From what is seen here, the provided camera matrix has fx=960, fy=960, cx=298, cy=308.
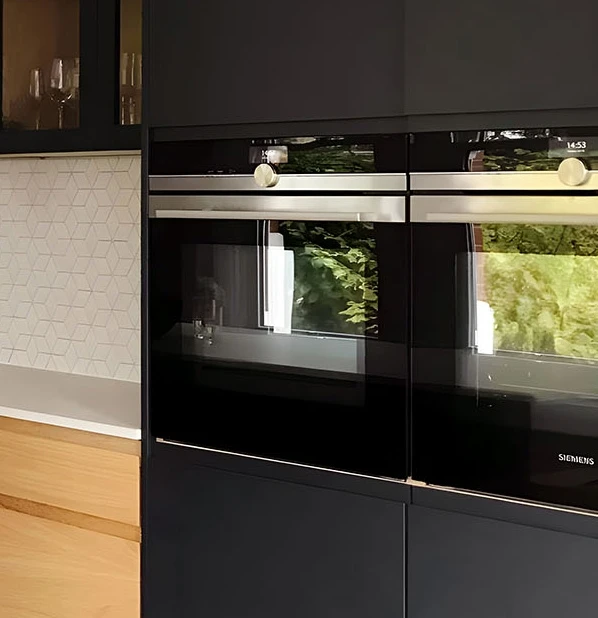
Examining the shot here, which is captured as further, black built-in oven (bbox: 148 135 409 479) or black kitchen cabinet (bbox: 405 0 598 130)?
black built-in oven (bbox: 148 135 409 479)

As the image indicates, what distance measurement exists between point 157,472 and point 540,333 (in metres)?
0.90

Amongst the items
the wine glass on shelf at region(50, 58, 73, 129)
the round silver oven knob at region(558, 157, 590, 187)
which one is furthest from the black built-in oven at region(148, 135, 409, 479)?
the wine glass on shelf at region(50, 58, 73, 129)

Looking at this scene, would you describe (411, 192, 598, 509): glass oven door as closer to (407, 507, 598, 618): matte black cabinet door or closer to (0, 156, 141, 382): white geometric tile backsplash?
(407, 507, 598, 618): matte black cabinet door

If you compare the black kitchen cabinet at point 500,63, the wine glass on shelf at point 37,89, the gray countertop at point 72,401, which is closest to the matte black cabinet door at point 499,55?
the black kitchen cabinet at point 500,63

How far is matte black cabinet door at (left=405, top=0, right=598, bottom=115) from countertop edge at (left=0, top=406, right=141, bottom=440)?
958 millimetres

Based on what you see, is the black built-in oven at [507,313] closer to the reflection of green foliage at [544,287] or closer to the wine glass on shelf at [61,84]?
the reflection of green foliage at [544,287]

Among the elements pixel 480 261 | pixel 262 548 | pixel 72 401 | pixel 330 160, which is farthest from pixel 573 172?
pixel 72 401

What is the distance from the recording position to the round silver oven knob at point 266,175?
1844 mm

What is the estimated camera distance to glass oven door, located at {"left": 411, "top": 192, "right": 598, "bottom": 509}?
→ 5.10 ft

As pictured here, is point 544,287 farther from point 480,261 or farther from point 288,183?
point 288,183

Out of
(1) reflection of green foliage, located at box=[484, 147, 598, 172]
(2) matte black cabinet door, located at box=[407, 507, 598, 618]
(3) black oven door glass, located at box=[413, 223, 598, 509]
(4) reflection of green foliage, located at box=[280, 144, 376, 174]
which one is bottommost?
(2) matte black cabinet door, located at box=[407, 507, 598, 618]

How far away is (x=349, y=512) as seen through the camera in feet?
5.92

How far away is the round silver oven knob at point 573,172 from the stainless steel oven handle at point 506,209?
2 centimetres

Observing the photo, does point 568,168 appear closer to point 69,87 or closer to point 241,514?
point 241,514
